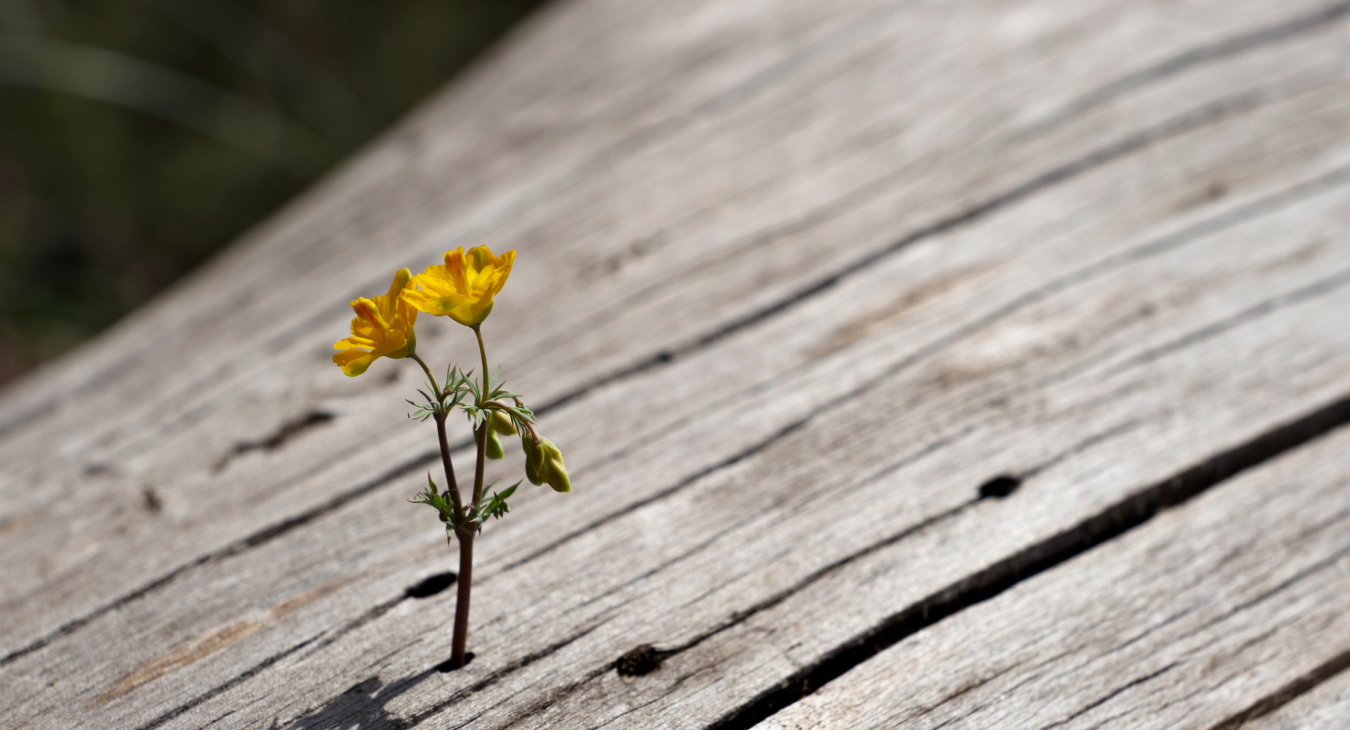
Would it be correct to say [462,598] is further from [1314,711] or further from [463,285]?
[1314,711]

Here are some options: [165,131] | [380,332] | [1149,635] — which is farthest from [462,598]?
[165,131]

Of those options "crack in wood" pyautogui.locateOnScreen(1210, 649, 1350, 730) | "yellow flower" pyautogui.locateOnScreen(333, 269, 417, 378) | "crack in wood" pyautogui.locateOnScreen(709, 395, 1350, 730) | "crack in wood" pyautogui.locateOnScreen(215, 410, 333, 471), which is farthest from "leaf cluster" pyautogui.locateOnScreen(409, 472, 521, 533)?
"crack in wood" pyautogui.locateOnScreen(1210, 649, 1350, 730)

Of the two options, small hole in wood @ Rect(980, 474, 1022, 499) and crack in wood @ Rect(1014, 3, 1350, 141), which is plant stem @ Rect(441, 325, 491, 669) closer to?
small hole in wood @ Rect(980, 474, 1022, 499)

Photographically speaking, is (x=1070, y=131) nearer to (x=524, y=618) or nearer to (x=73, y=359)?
(x=524, y=618)

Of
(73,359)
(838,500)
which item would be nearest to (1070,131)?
(838,500)

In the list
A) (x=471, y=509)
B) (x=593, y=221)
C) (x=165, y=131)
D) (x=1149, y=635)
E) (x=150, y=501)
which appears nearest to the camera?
(x=471, y=509)

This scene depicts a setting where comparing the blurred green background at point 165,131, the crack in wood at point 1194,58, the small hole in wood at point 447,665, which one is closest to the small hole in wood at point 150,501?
the small hole in wood at point 447,665

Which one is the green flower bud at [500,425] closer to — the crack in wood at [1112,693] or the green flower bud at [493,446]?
the green flower bud at [493,446]
